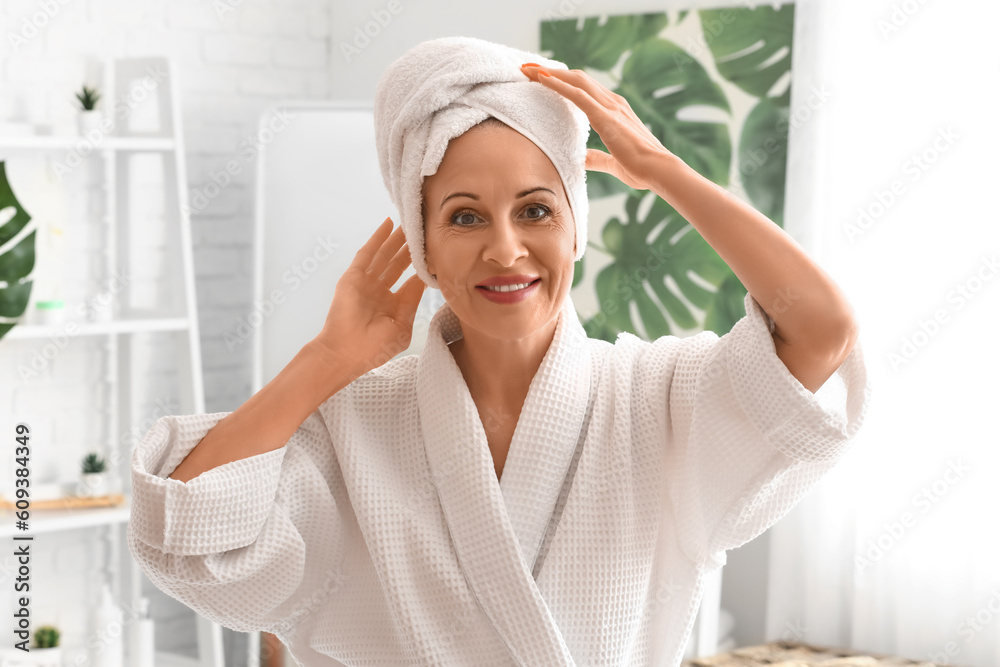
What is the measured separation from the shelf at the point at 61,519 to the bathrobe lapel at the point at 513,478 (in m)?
1.78

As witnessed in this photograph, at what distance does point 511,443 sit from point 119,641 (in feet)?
6.60

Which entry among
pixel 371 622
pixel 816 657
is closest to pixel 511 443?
pixel 371 622

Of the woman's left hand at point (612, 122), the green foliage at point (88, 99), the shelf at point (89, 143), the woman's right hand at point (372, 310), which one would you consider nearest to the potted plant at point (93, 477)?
the shelf at point (89, 143)

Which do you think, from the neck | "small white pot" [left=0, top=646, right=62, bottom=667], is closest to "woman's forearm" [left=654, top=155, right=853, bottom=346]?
the neck

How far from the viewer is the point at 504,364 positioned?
1.16 metres

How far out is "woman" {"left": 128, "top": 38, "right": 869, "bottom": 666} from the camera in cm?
97

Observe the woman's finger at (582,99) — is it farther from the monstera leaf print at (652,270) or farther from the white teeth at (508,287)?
the monstera leaf print at (652,270)

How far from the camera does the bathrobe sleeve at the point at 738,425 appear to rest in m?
0.94

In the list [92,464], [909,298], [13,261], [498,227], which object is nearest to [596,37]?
[909,298]

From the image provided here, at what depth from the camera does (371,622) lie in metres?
1.12

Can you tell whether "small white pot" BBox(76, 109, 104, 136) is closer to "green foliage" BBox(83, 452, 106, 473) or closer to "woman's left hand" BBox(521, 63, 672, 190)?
"green foliage" BBox(83, 452, 106, 473)

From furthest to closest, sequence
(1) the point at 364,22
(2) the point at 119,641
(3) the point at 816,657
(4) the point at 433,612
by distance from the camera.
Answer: (1) the point at 364,22, (2) the point at 119,641, (3) the point at 816,657, (4) the point at 433,612

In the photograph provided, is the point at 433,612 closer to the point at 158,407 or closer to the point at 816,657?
the point at 816,657

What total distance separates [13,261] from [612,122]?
2.10 metres
